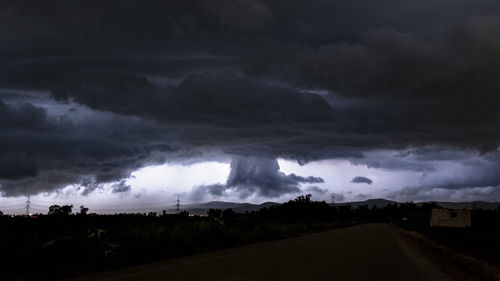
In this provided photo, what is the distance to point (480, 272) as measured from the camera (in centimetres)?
1658

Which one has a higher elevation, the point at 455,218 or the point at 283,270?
the point at 283,270

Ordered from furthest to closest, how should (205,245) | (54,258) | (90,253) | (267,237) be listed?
(267,237)
(205,245)
(90,253)
(54,258)

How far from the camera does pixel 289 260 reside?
17391 mm

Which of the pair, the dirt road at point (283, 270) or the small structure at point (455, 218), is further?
the small structure at point (455, 218)

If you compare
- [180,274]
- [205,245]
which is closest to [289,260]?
[180,274]

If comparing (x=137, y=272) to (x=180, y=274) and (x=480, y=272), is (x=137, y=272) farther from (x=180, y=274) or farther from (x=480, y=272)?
(x=480, y=272)

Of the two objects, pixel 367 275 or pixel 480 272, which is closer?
pixel 367 275

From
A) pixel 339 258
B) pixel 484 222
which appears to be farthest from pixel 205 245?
pixel 484 222

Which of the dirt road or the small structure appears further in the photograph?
the small structure

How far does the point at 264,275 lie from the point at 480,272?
8.17 m

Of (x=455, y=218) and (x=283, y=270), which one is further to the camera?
(x=455, y=218)

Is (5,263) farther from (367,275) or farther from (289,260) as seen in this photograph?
(367,275)

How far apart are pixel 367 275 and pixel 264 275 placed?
2.87m

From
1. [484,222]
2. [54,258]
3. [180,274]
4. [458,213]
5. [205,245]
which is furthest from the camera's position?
[484,222]
